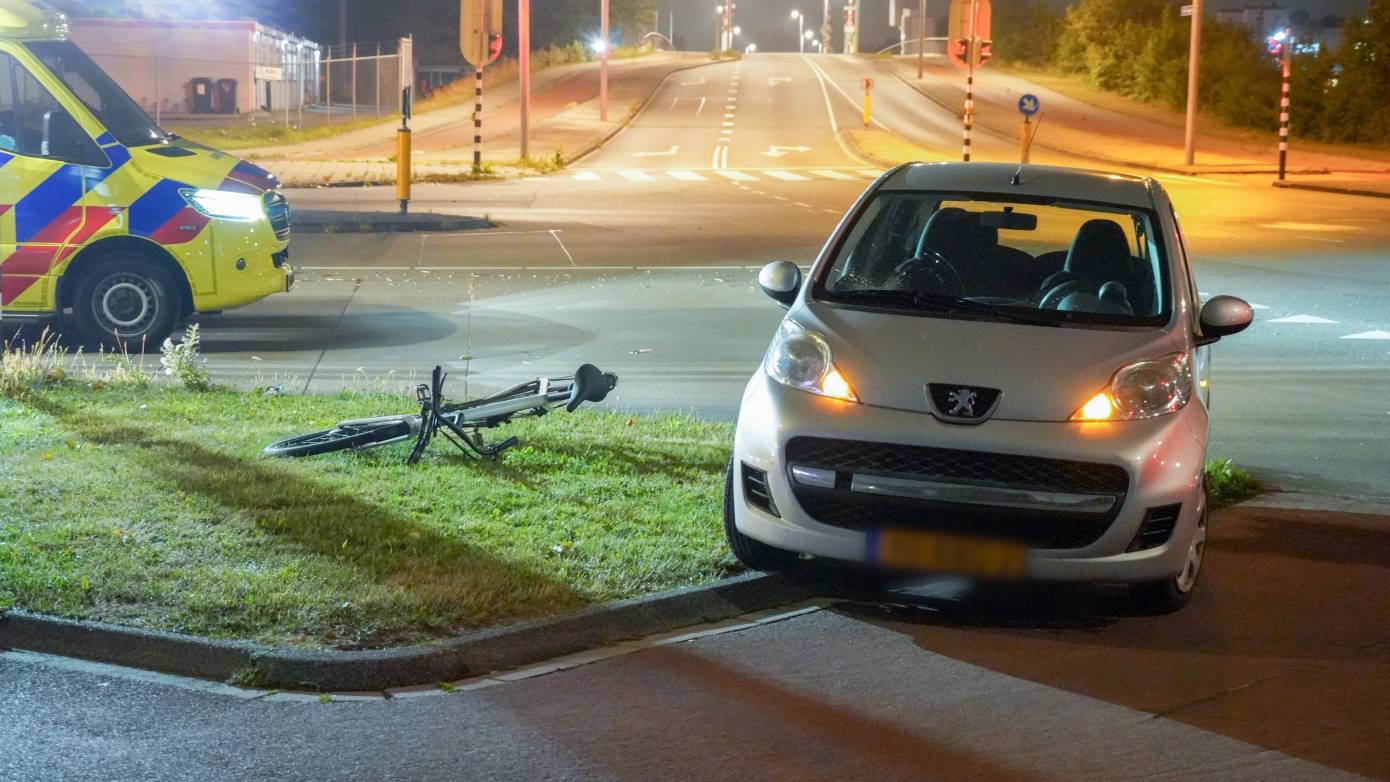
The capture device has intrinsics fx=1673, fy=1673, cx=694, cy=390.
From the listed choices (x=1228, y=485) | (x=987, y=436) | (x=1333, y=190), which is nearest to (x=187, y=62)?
(x=1333, y=190)

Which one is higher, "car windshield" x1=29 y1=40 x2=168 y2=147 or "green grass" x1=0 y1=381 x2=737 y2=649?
"car windshield" x1=29 y1=40 x2=168 y2=147

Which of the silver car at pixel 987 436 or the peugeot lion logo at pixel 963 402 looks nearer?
the silver car at pixel 987 436

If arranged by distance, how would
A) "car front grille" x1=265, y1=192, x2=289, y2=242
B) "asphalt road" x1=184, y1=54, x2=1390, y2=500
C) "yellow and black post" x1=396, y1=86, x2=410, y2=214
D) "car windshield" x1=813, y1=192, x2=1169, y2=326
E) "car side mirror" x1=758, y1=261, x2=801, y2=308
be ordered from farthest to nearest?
"yellow and black post" x1=396, y1=86, x2=410, y2=214 → "car front grille" x1=265, y1=192, x2=289, y2=242 → "asphalt road" x1=184, y1=54, x2=1390, y2=500 → "car side mirror" x1=758, y1=261, x2=801, y2=308 → "car windshield" x1=813, y1=192, x2=1169, y2=326

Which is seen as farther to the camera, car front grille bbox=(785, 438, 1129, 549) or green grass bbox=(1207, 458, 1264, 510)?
green grass bbox=(1207, 458, 1264, 510)

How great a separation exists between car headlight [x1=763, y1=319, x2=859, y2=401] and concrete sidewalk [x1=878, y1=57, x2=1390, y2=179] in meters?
33.5

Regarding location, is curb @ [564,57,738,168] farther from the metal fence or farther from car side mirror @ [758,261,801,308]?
car side mirror @ [758,261,801,308]

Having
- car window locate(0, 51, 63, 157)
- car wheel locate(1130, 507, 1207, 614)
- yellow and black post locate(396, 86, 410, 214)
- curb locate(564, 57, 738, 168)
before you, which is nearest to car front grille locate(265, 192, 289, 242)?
car window locate(0, 51, 63, 157)

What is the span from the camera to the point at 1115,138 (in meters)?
49.1

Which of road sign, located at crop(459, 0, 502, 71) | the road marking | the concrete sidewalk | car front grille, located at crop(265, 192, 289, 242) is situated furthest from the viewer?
the road marking

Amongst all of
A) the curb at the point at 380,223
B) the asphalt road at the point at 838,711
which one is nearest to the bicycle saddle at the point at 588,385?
the asphalt road at the point at 838,711

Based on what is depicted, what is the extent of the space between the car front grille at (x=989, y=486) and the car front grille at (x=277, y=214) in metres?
7.63

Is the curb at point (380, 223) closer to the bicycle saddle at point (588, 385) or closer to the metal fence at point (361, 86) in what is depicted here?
the bicycle saddle at point (588, 385)

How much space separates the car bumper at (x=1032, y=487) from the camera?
579 centimetres

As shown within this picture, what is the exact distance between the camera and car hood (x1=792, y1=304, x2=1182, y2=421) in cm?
597
